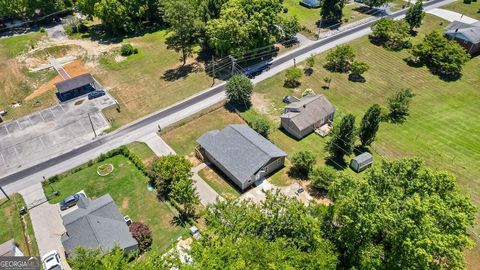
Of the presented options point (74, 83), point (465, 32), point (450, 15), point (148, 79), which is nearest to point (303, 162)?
point (148, 79)

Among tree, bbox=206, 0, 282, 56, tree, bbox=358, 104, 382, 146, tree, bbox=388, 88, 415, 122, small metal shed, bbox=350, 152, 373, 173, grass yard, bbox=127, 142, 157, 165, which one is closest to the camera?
tree, bbox=358, 104, 382, 146

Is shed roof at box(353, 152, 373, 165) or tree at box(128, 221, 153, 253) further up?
tree at box(128, 221, 153, 253)

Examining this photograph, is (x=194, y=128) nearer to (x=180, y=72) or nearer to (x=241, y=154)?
(x=241, y=154)

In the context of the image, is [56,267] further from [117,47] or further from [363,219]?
[117,47]

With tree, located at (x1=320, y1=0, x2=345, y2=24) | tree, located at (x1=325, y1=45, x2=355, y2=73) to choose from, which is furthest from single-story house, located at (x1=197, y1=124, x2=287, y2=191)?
tree, located at (x1=320, y1=0, x2=345, y2=24)

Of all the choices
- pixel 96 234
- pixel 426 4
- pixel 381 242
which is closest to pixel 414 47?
pixel 426 4

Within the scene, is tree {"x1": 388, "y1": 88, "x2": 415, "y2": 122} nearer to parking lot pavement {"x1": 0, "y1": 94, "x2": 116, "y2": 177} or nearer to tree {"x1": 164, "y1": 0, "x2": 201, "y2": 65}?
tree {"x1": 164, "y1": 0, "x2": 201, "y2": 65}

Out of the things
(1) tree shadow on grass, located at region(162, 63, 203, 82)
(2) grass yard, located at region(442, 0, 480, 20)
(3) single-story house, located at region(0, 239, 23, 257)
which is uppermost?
(3) single-story house, located at region(0, 239, 23, 257)
